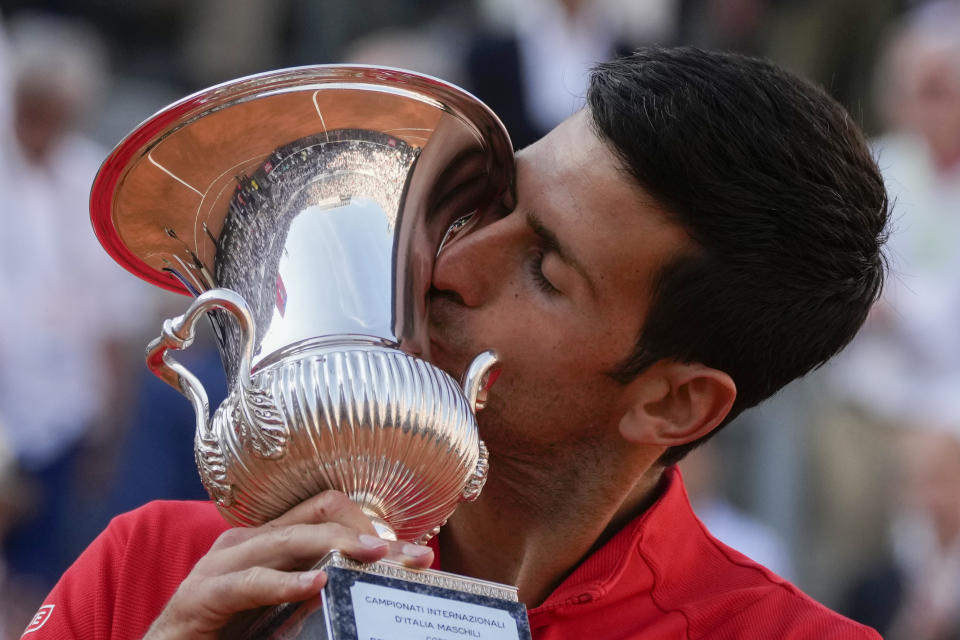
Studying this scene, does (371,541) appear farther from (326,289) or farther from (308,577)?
(326,289)

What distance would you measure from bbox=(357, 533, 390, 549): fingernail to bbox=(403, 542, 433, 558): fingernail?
55 millimetres

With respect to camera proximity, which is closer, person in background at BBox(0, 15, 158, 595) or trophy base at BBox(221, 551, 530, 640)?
trophy base at BBox(221, 551, 530, 640)

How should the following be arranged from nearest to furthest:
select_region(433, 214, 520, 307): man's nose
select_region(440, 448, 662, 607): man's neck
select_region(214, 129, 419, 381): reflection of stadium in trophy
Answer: select_region(214, 129, 419, 381): reflection of stadium in trophy → select_region(433, 214, 520, 307): man's nose → select_region(440, 448, 662, 607): man's neck

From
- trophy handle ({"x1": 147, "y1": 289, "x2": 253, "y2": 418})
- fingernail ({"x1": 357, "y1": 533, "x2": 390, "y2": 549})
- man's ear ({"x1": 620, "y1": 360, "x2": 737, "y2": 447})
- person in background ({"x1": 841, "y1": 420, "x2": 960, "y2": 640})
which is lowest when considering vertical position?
person in background ({"x1": 841, "y1": 420, "x2": 960, "y2": 640})

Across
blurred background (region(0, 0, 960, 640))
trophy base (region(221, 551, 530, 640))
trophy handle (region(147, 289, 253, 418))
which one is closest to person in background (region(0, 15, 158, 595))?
blurred background (region(0, 0, 960, 640))

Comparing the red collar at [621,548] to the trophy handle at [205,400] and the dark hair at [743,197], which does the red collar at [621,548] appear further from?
the trophy handle at [205,400]

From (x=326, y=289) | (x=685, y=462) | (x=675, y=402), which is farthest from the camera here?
(x=685, y=462)

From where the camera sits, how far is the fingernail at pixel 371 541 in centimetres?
198

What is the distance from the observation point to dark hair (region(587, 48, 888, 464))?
2488mm

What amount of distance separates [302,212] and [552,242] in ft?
1.52

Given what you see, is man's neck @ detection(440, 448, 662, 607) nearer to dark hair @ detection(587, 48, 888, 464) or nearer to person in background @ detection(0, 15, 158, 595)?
dark hair @ detection(587, 48, 888, 464)

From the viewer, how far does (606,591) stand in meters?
2.56

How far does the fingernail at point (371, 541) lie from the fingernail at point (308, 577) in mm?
70

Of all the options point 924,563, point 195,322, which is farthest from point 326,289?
point 924,563
